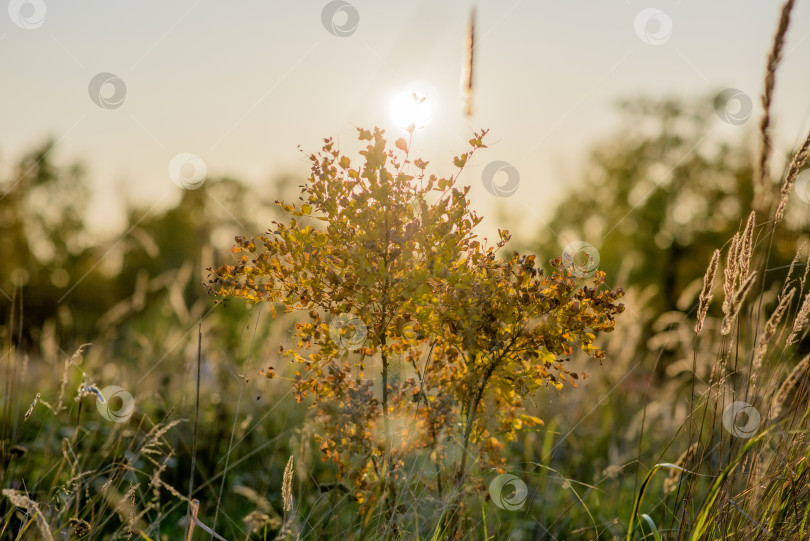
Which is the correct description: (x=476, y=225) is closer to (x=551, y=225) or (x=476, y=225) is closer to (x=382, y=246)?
(x=382, y=246)

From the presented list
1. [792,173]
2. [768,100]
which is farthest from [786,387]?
[768,100]

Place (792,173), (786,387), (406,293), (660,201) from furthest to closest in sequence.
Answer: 1. (660,201)
2. (786,387)
3. (792,173)
4. (406,293)

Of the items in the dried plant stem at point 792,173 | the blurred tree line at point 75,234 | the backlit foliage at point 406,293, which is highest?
the dried plant stem at point 792,173

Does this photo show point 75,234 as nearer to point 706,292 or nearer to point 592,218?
point 592,218

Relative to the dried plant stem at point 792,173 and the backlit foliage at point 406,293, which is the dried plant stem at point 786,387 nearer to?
the dried plant stem at point 792,173

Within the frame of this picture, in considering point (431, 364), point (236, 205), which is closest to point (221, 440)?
point (431, 364)

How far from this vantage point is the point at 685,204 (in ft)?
88.2

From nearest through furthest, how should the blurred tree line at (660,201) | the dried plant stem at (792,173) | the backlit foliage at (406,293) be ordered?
the backlit foliage at (406,293) → the dried plant stem at (792,173) → the blurred tree line at (660,201)

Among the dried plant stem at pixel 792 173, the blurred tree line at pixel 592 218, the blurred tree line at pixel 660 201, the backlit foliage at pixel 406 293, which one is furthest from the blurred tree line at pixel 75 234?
the dried plant stem at pixel 792 173

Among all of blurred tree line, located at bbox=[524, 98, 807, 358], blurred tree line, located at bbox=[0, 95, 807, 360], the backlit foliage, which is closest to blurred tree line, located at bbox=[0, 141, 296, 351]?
blurred tree line, located at bbox=[0, 95, 807, 360]

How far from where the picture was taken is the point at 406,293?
233 centimetres

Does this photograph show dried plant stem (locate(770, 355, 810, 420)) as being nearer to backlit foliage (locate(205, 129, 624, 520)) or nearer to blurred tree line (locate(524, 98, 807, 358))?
backlit foliage (locate(205, 129, 624, 520))

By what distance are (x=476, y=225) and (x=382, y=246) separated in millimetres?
332

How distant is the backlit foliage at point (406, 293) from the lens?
7.70ft
